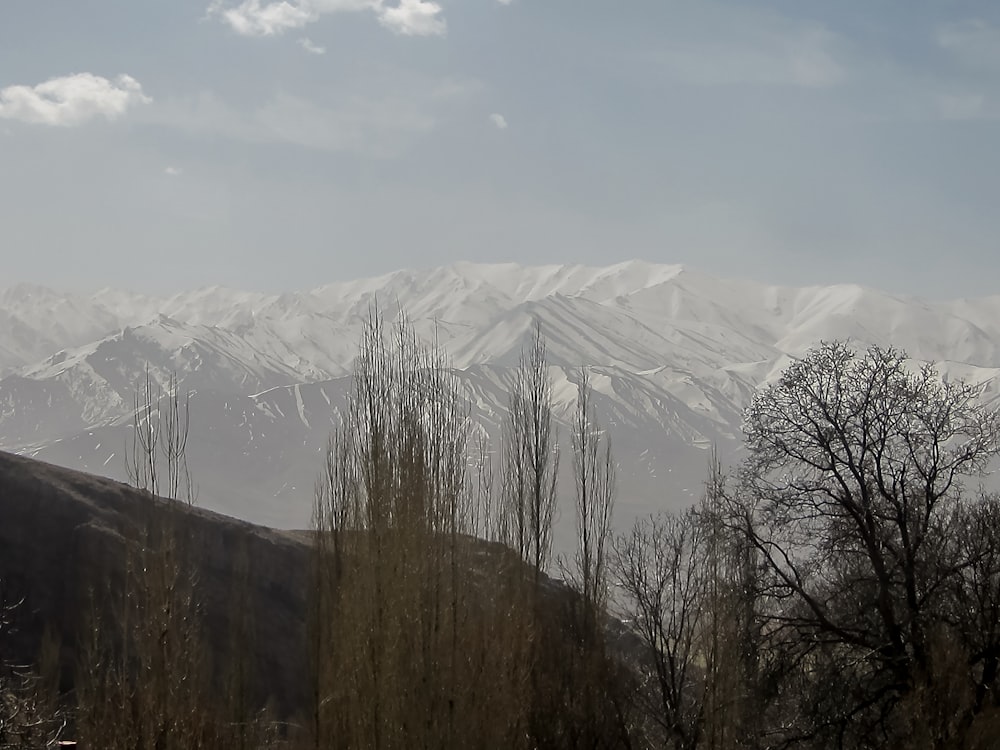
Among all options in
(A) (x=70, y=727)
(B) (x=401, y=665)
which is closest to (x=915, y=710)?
(B) (x=401, y=665)

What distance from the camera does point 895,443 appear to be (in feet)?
63.3

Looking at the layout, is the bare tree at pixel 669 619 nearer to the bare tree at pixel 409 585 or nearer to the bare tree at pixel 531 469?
the bare tree at pixel 531 469

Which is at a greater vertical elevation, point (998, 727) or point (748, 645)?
point (748, 645)

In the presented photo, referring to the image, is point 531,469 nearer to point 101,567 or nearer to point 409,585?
point 409,585

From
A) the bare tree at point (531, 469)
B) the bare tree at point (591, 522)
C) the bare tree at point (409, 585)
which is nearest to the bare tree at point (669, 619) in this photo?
the bare tree at point (591, 522)

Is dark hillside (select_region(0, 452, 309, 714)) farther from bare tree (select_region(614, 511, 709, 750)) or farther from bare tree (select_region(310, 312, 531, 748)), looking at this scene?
bare tree (select_region(310, 312, 531, 748))

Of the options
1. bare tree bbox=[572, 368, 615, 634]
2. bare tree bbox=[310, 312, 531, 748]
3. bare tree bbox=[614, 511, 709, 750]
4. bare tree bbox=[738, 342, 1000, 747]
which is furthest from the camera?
bare tree bbox=[614, 511, 709, 750]

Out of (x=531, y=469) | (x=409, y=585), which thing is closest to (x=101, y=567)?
(x=531, y=469)

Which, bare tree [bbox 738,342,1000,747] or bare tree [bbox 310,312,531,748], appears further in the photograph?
bare tree [bbox 738,342,1000,747]

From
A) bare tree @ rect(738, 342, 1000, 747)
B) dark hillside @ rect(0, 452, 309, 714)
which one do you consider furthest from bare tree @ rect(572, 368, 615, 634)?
dark hillside @ rect(0, 452, 309, 714)

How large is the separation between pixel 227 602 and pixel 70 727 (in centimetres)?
1518

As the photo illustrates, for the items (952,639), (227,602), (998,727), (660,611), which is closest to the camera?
(998,727)

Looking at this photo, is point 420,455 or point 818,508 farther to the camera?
point 818,508

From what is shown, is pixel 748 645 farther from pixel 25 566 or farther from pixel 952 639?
pixel 25 566
